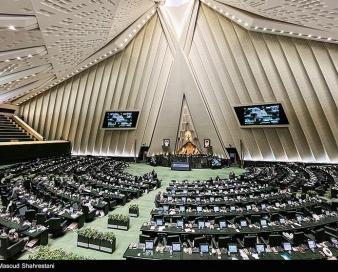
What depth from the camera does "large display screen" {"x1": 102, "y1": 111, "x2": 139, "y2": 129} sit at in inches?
1209

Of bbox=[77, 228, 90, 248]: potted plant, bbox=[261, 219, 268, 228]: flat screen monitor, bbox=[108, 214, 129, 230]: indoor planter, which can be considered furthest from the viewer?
bbox=[108, 214, 129, 230]: indoor planter

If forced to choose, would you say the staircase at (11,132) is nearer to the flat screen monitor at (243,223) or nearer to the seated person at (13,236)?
the seated person at (13,236)

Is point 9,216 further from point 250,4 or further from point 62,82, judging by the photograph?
point 62,82

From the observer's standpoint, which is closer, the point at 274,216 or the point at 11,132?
the point at 274,216

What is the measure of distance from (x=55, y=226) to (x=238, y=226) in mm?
7075

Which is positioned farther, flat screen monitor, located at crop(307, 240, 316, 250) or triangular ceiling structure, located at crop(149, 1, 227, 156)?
triangular ceiling structure, located at crop(149, 1, 227, 156)

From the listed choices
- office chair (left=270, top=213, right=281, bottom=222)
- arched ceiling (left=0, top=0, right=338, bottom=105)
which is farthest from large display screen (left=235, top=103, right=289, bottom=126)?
office chair (left=270, top=213, right=281, bottom=222)

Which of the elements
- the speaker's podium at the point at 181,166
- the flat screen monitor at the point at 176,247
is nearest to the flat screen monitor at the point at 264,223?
the flat screen monitor at the point at 176,247

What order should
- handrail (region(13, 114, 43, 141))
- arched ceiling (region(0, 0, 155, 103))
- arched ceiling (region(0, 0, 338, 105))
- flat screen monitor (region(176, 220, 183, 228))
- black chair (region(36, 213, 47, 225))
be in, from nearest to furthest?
flat screen monitor (region(176, 220, 183, 228)) < black chair (region(36, 213, 47, 225)) < arched ceiling (region(0, 0, 155, 103)) < arched ceiling (region(0, 0, 338, 105)) < handrail (region(13, 114, 43, 141))

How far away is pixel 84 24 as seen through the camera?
16.3 m

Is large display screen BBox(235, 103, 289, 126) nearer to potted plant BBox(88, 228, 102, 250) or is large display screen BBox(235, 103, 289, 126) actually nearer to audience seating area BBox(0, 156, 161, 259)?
audience seating area BBox(0, 156, 161, 259)

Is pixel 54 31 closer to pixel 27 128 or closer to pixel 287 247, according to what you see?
pixel 287 247

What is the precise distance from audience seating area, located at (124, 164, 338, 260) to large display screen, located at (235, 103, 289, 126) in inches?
397

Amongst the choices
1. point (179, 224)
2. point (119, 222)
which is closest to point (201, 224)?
point (179, 224)
